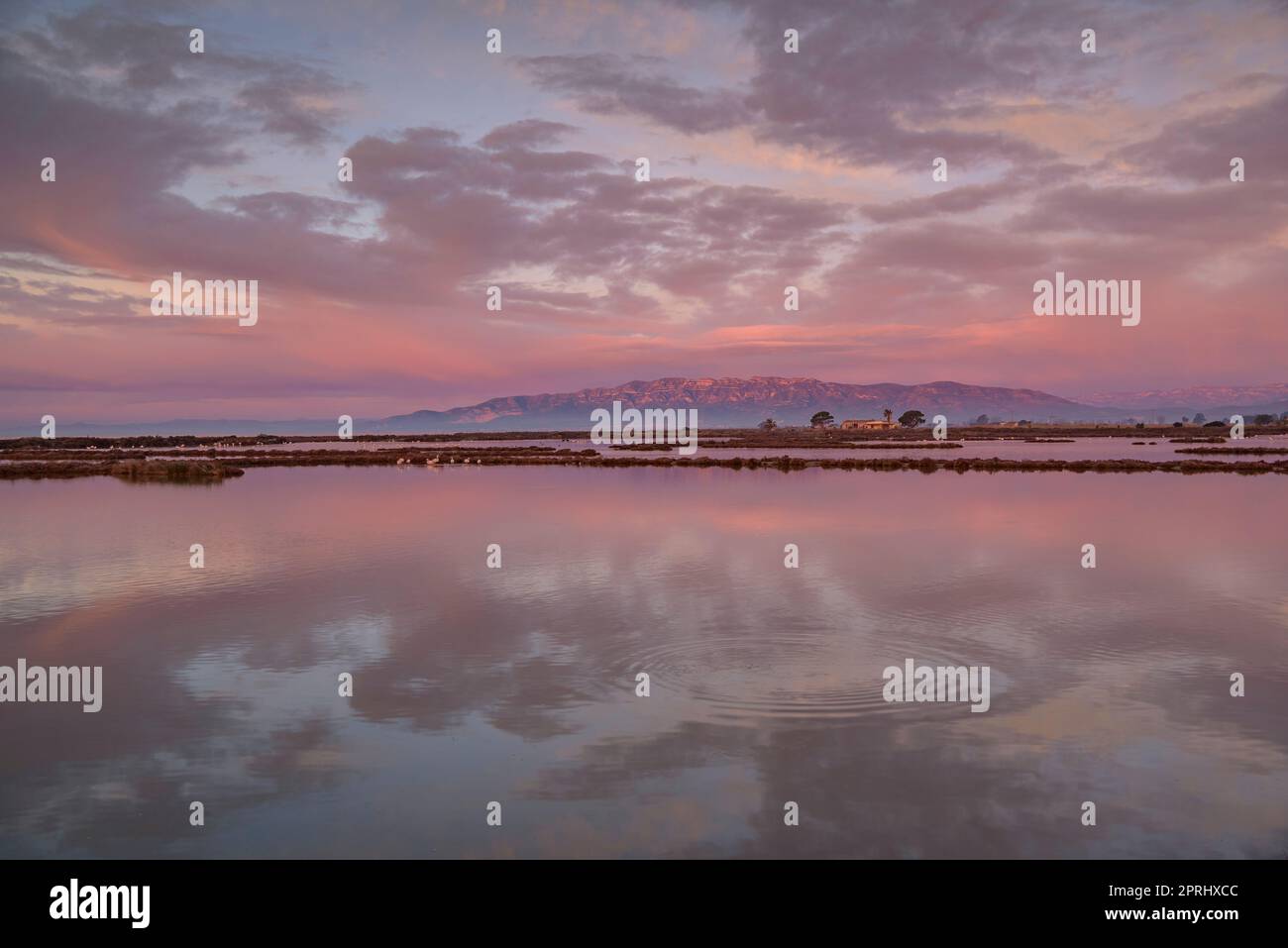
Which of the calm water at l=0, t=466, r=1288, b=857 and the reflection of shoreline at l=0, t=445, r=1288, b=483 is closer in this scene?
the calm water at l=0, t=466, r=1288, b=857

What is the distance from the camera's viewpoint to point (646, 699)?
10.1 metres

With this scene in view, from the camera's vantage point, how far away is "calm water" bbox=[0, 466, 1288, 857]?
711 cm

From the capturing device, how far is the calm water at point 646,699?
23.3 feet
